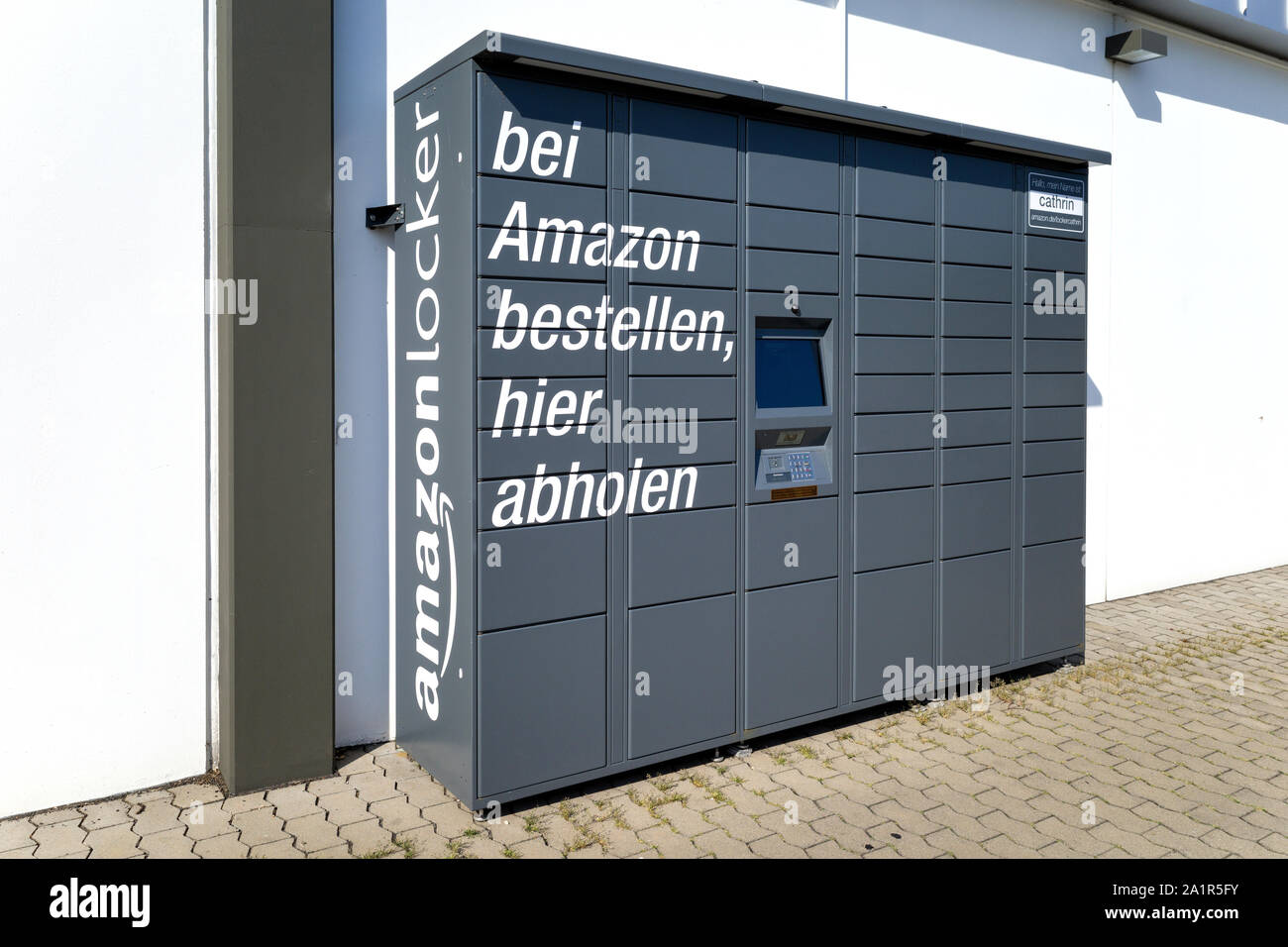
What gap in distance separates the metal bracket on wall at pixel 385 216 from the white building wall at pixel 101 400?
72 centimetres

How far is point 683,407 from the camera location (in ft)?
15.4

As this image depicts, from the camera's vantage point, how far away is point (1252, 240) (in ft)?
30.5

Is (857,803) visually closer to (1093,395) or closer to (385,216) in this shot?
(385,216)

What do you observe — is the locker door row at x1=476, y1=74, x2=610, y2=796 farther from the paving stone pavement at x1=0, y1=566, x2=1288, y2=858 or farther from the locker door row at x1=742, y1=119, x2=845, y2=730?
the locker door row at x1=742, y1=119, x2=845, y2=730

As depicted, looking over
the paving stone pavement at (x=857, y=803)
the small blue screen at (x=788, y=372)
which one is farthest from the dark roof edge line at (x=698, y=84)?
the paving stone pavement at (x=857, y=803)

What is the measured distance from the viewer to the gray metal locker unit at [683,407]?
4195mm

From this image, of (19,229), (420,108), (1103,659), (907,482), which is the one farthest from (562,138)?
(1103,659)

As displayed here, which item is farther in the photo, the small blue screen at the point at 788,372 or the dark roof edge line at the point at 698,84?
the small blue screen at the point at 788,372

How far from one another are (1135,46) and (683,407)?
557cm

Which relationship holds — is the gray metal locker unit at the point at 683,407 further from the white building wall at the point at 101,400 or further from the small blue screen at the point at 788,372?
the white building wall at the point at 101,400

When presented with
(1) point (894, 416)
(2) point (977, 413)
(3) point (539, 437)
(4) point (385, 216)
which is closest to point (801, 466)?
(1) point (894, 416)

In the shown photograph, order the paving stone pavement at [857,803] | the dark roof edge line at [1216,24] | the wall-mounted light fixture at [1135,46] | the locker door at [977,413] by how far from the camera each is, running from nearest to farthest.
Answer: the paving stone pavement at [857,803]
the locker door at [977,413]
the wall-mounted light fixture at [1135,46]
the dark roof edge line at [1216,24]
